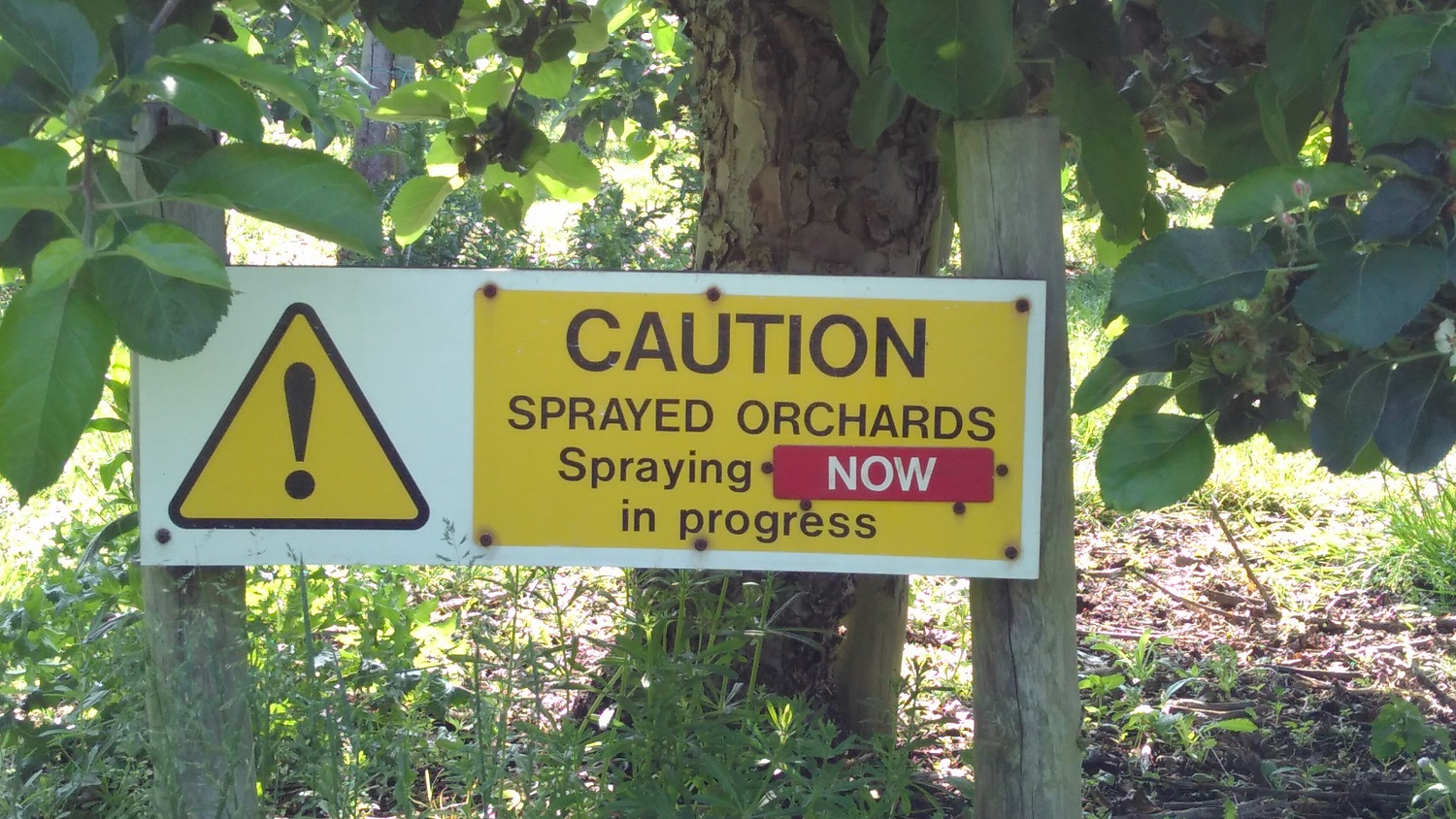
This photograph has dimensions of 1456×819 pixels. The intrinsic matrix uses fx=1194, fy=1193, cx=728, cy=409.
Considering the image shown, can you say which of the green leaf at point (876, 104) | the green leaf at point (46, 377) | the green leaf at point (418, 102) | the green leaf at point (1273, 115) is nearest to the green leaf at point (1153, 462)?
the green leaf at point (1273, 115)

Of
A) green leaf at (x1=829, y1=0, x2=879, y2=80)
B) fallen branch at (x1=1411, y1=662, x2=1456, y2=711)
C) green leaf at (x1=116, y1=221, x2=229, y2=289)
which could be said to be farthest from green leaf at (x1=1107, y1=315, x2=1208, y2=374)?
fallen branch at (x1=1411, y1=662, x2=1456, y2=711)

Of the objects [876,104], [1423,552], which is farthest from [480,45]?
[1423,552]

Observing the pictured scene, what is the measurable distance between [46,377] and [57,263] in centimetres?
13

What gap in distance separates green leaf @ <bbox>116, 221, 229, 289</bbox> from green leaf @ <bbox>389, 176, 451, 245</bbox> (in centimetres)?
127

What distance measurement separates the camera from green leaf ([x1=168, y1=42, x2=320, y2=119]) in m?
1.14

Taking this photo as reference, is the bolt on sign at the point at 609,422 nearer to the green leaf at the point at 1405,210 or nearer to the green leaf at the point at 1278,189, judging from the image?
the green leaf at the point at 1278,189

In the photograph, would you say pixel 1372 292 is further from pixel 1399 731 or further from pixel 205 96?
pixel 1399 731

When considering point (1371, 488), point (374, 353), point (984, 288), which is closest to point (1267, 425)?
point (984, 288)

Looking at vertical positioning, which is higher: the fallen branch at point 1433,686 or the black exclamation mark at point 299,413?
the black exclamation mark at point 299,413

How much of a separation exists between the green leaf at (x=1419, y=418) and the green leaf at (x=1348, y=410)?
0.04 ft

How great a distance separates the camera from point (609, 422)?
1.49m

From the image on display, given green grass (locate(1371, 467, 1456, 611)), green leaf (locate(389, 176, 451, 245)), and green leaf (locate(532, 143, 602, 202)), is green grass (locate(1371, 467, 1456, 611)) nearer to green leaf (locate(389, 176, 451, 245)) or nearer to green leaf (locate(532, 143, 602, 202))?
green leaf (locate(532, 143, 602, 202))

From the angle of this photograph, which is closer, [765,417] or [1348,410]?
[1348,410]

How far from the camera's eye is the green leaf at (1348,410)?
47.4 inches
